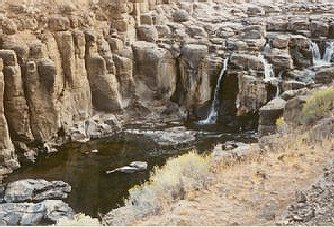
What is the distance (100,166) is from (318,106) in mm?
9745

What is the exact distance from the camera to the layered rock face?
82.3 feet

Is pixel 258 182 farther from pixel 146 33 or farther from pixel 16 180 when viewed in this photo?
pixel 146 33

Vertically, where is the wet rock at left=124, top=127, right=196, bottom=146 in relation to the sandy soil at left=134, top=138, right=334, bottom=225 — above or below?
below

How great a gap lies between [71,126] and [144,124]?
350cm

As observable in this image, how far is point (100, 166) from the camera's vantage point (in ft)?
76.4

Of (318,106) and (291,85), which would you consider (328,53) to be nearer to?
(291,85)

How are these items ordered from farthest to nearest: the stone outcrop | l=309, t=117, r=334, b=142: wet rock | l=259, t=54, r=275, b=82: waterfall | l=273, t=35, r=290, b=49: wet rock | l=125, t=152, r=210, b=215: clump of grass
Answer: l=273, t=35, r=290, b=49: wet rock
l=259, t=54, r=275, b=82: waterfall
the stone outcrop
l=309, t=117, r=334, b=142: wet rock
l=125, t=152, r=210, b=215: clump of grass

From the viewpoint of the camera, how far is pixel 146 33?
31266 millimetres

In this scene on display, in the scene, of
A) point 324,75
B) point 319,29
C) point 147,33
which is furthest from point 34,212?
point 319,29

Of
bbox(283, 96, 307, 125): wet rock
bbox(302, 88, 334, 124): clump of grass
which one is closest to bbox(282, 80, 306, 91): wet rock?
bbox(283, 96, 307, 125): wet rock

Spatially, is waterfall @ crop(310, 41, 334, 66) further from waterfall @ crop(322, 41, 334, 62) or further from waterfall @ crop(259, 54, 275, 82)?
waterfall @ crop(259, 54, 275, 82)

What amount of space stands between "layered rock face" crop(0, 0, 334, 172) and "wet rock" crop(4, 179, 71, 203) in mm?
2768

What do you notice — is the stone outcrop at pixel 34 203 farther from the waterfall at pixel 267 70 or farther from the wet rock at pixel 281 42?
the wet rock at pixel 281 42

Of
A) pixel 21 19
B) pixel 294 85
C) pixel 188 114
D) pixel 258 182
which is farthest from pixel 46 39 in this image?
pixel 258 182
